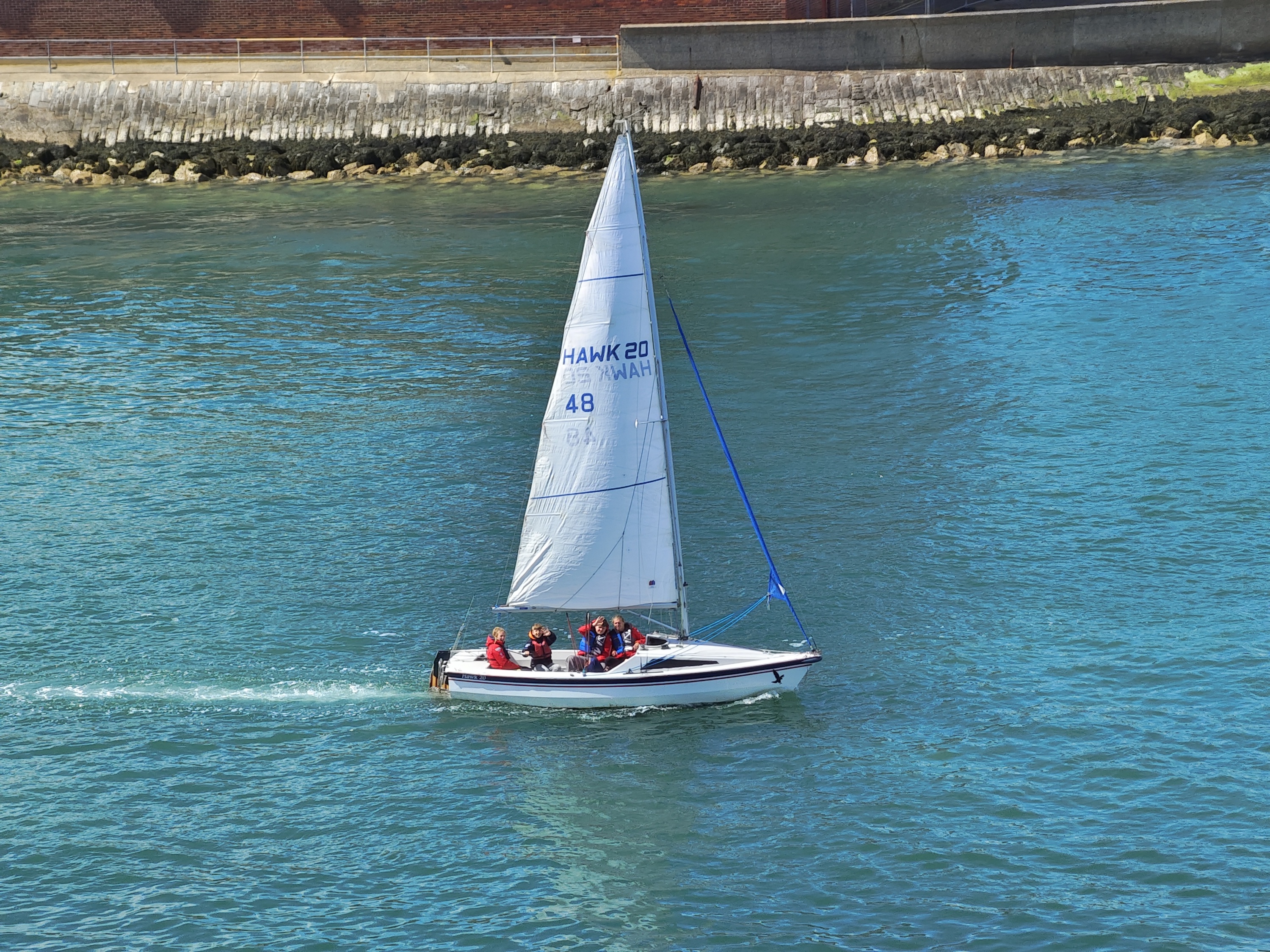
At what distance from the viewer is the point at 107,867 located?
68.1ft

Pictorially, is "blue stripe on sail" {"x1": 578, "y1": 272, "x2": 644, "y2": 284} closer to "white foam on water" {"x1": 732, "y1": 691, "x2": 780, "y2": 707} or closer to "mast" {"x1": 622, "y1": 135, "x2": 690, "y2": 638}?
"mast" {"x1": 622, "y1": 135, "x2": 690, "y2": 638}

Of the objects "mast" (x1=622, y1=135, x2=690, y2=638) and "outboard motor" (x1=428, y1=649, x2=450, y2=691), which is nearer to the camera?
"mast" (x1=622, y1=135, x2=690, y2=638)

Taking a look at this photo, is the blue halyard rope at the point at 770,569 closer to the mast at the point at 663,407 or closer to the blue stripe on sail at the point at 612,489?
the mast at the point at 663,407

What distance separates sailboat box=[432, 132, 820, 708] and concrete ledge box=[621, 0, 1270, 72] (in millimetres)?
43233

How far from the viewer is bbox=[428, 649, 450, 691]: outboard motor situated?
81.3 feet

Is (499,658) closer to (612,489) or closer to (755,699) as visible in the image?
(612,489)

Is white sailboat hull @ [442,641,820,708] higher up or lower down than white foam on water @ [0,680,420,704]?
higher up

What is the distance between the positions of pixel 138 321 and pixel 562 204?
1911cm

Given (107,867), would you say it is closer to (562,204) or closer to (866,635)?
(866,635)

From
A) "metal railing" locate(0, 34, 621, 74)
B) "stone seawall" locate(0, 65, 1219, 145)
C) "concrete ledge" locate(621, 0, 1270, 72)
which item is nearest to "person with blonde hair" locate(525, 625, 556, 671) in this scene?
"stone seawall" locate(0, 65, 1219, 145)

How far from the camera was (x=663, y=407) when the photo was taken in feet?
78.7

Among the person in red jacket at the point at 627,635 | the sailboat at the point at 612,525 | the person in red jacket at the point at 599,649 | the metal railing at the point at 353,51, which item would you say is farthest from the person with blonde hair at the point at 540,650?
the metal railing at the point at 353,51

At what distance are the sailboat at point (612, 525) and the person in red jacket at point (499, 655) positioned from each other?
20 cm

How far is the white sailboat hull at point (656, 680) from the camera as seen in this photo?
949 inches
